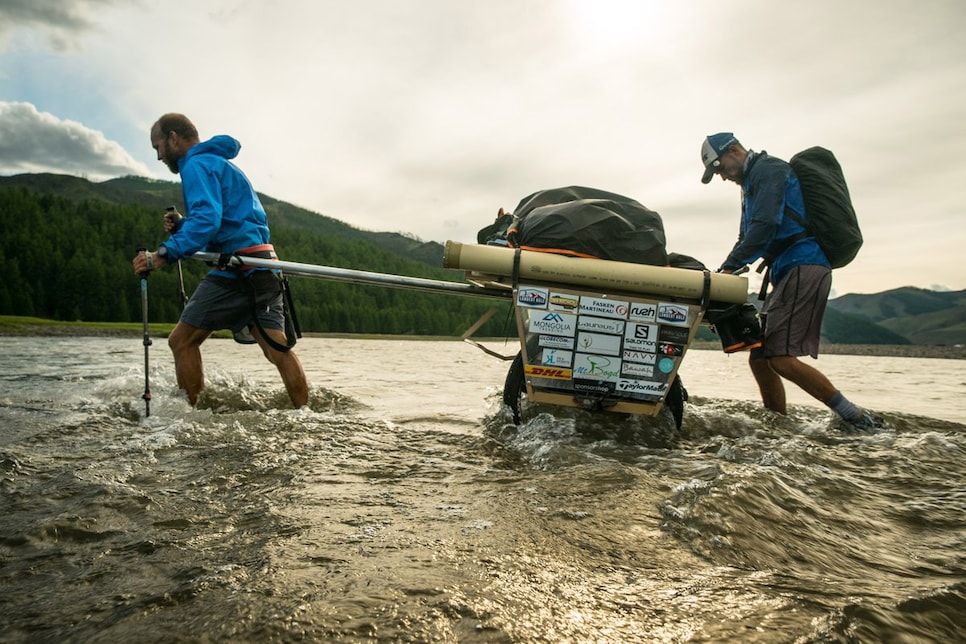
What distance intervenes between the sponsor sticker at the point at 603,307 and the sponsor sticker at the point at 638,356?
0.30 m

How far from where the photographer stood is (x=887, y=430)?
5.09 meters

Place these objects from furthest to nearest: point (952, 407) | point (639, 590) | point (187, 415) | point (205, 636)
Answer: point (952, 407), point (187, 415), point (639, 590), point (205, 636)

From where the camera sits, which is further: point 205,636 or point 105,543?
point 105,543

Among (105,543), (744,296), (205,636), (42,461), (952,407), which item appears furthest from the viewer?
(952,407)

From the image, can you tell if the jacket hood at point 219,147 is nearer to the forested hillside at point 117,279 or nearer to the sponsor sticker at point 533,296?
the sponsor sticker at point 533,296

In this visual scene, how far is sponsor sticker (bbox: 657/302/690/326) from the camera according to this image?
4.23 metres

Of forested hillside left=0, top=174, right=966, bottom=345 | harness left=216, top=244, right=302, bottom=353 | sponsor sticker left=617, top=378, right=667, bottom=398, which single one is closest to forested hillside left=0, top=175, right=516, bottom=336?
forested hillside left=0, top=174, right=966, bottom=345

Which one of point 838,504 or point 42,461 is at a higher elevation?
point 838,504

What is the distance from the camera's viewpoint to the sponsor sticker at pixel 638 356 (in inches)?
168

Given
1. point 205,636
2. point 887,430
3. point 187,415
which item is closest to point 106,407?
point 187,415

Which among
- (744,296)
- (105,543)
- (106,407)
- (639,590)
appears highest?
(744,296)

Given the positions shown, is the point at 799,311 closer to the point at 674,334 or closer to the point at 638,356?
the point at 674,334

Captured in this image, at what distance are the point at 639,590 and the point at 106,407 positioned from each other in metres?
5.84

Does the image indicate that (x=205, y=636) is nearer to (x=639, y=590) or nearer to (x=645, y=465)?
(x=639, y=590)
